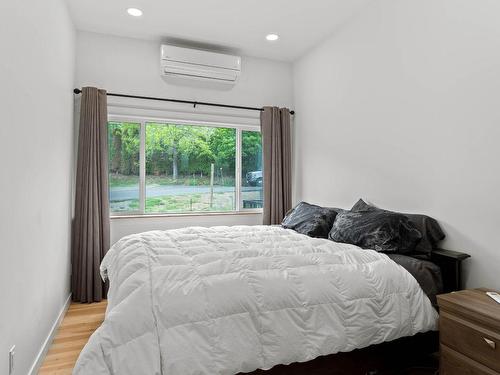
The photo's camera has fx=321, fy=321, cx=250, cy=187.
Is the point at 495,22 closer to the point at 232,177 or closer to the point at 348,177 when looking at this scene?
the point at 348,177

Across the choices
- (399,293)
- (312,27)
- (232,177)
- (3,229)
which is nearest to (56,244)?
(3,229)

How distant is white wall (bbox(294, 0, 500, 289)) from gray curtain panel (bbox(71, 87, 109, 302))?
7.88 feet

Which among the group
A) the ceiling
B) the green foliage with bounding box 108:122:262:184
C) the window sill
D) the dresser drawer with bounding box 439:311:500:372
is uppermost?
the ceiling

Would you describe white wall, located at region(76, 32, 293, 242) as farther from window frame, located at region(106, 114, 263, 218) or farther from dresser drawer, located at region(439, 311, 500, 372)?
dresser drawer, located at region(439, 311, 500, 372)

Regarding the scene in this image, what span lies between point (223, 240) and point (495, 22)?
223 cm

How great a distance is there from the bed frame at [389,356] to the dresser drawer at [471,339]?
248mm

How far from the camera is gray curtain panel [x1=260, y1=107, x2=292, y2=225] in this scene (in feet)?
13.2

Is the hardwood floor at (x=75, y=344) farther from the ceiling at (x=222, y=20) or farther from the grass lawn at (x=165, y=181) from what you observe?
the ceiling at (x=222, y=20)

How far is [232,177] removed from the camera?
4227 millimetres

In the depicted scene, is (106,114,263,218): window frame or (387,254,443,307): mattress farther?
(106,114,263,218): window frame

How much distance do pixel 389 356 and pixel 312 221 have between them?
1.30 m

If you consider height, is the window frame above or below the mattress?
above

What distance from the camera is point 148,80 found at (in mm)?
3678

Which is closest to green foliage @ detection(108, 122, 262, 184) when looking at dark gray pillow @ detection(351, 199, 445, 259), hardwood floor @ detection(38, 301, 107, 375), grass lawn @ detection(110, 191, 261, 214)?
grass lawn @ detection(110, 191, 261, 214)
